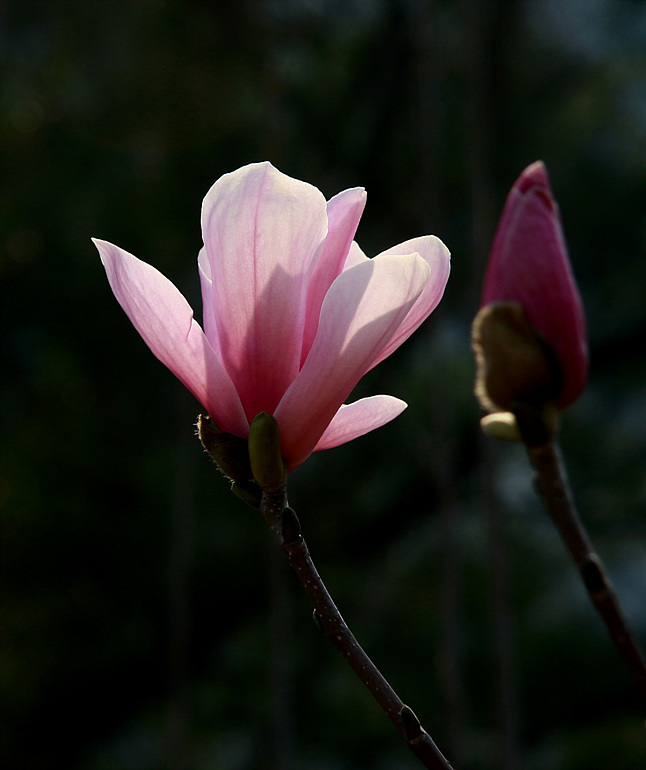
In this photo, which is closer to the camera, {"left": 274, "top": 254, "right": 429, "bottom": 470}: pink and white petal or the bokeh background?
{"left": 274, "top": 254, "right": 429, "bottom": 470}: pink and white petal

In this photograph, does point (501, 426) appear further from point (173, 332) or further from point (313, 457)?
point (313, 457)

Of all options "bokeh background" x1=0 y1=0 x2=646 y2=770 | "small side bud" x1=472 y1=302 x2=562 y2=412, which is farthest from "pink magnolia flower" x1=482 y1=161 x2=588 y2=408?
"bokeh background" x1=0 y1=0 x2=646 y2=770

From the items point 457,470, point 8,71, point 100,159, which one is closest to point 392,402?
point 457,470

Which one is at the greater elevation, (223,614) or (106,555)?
(106,555)

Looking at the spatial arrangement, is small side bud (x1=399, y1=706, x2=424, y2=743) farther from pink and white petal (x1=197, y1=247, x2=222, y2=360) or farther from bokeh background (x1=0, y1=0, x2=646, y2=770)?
bokeh background (x1=0, y1=0, x2=646, y2=770)

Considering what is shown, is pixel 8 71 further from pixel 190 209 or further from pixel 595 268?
pixel 595 268

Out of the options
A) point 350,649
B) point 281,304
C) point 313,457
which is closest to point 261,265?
point 281,304
